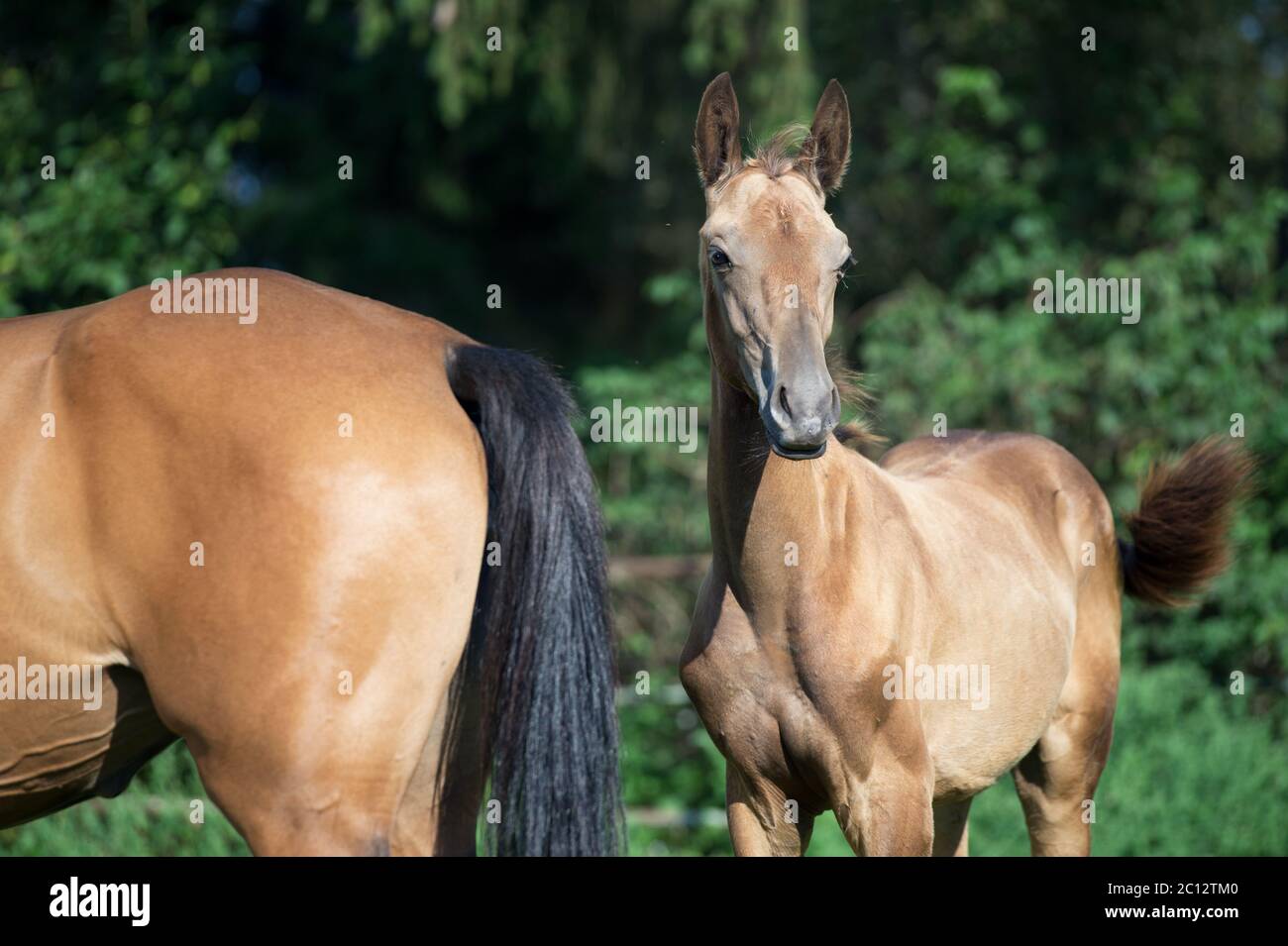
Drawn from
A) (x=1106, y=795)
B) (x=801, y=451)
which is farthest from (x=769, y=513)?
(x=1106, y=795)

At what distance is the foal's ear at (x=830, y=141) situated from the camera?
10.8 feet

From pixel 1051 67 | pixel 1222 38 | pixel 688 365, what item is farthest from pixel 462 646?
pixel 1222 38

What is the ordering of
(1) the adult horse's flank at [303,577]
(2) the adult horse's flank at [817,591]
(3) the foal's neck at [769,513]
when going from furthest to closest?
(3) the foal's neck at [769,513] → (2) the adult horse's flank at [817,591] → (1) the adult horse's flank at [303,577]

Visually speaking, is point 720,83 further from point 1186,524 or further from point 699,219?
point 699,219

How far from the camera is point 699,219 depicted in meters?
11.6

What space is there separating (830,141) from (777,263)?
543 millimetres

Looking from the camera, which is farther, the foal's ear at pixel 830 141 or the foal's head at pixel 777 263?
the foal's ear at pixel 830 141

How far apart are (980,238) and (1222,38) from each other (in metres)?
4.50

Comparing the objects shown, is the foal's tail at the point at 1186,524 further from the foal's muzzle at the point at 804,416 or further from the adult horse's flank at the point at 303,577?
the adult horse's flank at the point at 303,577

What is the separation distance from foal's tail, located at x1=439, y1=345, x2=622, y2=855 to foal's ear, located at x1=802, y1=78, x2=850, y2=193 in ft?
3.26

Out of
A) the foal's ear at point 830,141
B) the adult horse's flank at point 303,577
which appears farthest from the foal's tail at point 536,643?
the foal's ear at point 830,141

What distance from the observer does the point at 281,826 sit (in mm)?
2484

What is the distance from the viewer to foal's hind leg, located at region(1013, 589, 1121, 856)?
4.12m

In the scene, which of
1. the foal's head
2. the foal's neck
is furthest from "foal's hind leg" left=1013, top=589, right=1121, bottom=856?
the foal's head
